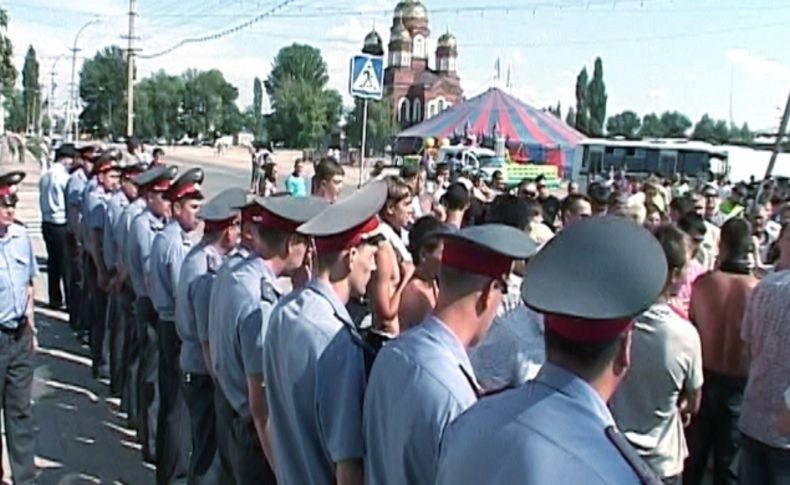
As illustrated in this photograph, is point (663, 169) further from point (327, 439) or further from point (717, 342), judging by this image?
point (327, 439)

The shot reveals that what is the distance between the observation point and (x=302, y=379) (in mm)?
3291

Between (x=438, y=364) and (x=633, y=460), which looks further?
(x=438, y=364)

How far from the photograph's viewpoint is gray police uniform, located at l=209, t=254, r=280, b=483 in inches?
171

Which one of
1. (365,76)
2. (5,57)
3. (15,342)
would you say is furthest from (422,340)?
(5,57)

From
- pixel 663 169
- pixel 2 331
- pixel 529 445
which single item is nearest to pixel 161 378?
pixel 2 331

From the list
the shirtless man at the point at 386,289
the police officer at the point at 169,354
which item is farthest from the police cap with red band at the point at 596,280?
the police officer at the point at 169,354

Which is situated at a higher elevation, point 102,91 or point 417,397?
point 102,91

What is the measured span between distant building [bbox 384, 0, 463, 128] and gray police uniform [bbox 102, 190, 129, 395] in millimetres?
89422

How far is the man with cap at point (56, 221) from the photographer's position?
1211 cm

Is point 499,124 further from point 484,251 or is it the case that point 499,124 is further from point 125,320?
point 484,251

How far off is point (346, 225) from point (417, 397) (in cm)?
85

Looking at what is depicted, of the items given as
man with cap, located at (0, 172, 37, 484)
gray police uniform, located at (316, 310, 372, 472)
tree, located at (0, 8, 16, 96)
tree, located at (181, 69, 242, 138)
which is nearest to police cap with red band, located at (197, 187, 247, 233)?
man with cap, located at (0, 172, 37, 484)

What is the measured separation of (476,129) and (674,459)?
3812 cm

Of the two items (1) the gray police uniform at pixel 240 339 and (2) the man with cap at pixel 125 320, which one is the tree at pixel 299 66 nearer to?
(2) the man with cap at pixel 125 320
